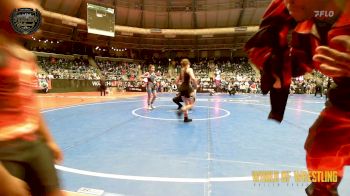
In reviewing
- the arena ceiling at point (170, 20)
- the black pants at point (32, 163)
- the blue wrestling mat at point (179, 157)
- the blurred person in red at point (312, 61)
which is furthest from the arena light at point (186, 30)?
the black pants at point (32, 163)

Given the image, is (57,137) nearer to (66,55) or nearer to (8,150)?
(8,150)

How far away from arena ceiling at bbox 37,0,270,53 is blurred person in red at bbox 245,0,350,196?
3307 cm

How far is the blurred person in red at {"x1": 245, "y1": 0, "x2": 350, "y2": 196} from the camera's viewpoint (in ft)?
3.82

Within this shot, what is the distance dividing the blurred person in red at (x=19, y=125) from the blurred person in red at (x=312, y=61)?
1251 mm

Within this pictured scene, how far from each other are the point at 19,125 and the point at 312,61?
5.22 ft

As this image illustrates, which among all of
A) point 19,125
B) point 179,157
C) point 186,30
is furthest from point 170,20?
point 19,125

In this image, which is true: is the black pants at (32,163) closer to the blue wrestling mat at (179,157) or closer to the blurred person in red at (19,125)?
the blurred person in red at (19,125)

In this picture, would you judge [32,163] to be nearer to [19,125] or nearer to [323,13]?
[19,125]

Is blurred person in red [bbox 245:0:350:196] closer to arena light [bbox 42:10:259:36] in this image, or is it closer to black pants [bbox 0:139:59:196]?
black pants [bbox 0:139:59:196]

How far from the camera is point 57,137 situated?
5941mm

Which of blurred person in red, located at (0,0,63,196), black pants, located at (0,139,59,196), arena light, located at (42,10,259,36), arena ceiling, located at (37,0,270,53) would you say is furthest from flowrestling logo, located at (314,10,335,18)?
arena light, located at (42,10,259,36)

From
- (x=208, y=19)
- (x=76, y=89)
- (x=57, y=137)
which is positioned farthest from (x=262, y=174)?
(x=208, y=19)

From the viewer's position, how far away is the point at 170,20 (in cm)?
3762

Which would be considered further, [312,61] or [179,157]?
[179,157]
